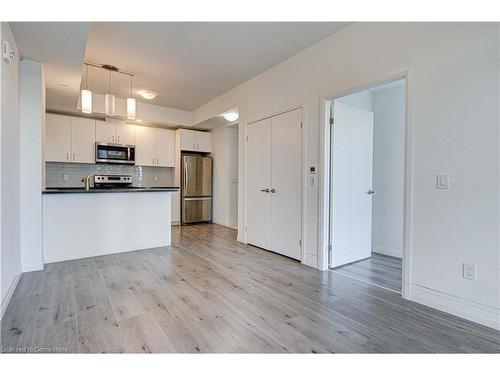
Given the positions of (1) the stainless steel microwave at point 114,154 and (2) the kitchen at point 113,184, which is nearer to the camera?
(2) the kitchen at point 113,184

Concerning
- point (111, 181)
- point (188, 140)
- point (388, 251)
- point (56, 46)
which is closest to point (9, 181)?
point (56, 46)

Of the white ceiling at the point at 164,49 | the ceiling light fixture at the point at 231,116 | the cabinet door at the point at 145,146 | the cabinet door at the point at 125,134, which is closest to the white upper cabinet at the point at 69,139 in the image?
the cabinet door at the point at 125,134

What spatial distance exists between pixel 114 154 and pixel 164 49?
3094 millimetres

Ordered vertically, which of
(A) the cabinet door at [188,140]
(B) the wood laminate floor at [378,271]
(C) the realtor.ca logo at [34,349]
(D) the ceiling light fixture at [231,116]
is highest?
(D) the ceiling light fixture at [231,116]

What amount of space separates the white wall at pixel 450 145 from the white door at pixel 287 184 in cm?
100

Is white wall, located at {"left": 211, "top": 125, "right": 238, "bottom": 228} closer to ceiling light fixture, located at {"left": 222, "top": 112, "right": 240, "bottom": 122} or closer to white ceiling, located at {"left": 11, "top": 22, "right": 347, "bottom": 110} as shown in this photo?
ceiling light fixture, located at {"left": 222, "top": 112, "right": 240, "bottom": 122}

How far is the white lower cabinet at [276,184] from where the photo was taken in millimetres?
3492

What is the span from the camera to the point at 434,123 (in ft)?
7.15

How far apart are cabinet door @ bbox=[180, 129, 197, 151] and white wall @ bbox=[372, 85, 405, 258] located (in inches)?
160

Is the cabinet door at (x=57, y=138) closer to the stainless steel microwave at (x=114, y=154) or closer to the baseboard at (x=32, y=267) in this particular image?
the stainless steel microwave at (x=114, y=154)

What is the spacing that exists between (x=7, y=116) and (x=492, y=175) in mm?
3848

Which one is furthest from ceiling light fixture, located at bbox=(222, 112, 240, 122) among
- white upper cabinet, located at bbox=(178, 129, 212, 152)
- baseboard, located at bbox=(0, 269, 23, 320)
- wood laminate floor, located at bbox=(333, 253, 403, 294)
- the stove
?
baseboard, located at bbox=(0, 269, 23, 320)

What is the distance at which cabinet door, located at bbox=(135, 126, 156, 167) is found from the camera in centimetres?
590

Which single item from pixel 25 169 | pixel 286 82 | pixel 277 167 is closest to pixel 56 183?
pixel 25 169
